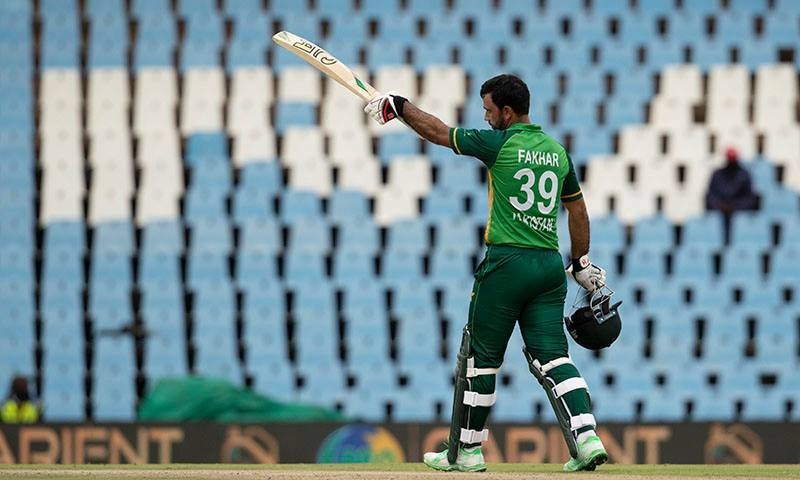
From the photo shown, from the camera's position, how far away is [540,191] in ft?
20.4

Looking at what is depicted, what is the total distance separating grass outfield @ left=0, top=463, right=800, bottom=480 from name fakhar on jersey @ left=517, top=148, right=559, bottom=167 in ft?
4.20

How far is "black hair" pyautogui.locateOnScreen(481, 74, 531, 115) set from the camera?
20.4 feet

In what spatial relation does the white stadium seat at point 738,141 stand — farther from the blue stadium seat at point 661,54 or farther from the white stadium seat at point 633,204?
the blue stadium seat at point 661,54

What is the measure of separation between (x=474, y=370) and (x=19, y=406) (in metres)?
8.48

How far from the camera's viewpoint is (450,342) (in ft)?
48.6

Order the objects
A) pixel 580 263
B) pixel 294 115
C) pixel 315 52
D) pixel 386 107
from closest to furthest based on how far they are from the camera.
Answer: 1. pixel 386 107
2. pixel 580 263
3. pixel 315 52
4. pixel 294 115

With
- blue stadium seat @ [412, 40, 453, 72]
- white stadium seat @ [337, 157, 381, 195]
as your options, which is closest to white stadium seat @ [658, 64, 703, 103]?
blue stadium seat @ [412, 40, 453, 72]

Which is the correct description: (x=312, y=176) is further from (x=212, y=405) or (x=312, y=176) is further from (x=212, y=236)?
(x=212, y=405)

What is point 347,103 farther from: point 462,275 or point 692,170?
point 692,170

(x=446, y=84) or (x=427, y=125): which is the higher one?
(x=446, y=84)

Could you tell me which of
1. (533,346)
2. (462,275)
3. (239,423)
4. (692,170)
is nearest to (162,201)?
(462,275)

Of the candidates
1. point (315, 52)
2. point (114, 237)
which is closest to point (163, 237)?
point (114, 237)

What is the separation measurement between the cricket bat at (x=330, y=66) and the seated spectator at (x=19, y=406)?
767cm

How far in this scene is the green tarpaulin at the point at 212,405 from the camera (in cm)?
1374
